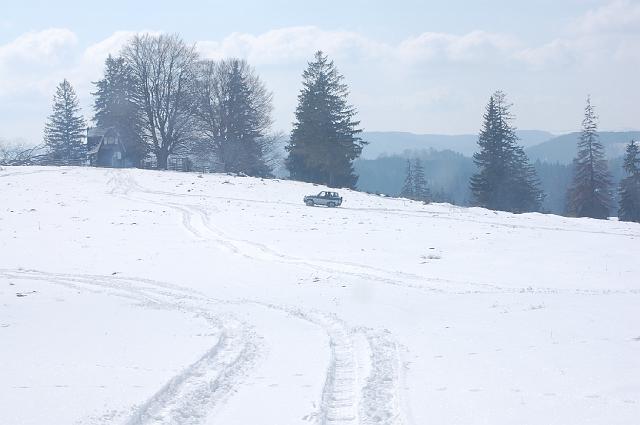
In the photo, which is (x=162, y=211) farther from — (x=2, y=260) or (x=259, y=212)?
(x=2, y=260)

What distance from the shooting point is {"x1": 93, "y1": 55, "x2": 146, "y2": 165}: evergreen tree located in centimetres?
6812

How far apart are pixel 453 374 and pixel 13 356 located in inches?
226

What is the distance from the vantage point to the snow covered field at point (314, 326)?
7387 mm

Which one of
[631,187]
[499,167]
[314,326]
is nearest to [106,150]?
[499,167]

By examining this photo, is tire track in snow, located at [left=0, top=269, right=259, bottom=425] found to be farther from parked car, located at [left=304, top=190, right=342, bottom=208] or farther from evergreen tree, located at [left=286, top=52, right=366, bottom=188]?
evergreen tree, located at [left=286, top=52, right=366, bottom=188]

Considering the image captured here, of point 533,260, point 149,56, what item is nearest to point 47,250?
point 533,260

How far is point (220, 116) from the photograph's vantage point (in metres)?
71.0

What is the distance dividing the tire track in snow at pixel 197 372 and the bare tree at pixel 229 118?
5553cm

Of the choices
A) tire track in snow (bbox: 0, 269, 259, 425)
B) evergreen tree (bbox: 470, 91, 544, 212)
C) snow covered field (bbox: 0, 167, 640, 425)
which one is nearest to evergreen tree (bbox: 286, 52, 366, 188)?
evergreen tree (bbox: 470, 91, 544, 212)

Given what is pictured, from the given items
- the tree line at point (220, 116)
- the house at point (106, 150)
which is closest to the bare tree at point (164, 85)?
the tree line at point (220, 116)

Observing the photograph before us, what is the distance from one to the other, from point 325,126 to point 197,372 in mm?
56653

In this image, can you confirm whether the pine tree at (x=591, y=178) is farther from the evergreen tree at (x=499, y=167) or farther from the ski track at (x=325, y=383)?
the ski track at (x=325, y=383)

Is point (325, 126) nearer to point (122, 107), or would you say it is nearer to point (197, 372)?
point (122, 107)

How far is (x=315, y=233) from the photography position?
28.3 meters
